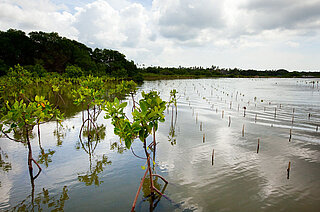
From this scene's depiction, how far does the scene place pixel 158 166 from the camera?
827 cm

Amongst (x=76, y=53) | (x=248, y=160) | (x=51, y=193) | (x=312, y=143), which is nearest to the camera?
(x=51, y=193)

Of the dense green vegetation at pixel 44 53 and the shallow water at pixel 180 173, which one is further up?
the dense green vegetation at pixel 44 53

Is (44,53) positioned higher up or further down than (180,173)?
higher up

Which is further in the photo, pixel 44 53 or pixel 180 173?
pixel 44 53

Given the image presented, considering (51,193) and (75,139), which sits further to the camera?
(75,139)

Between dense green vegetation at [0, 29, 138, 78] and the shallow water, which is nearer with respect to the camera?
the shallow water

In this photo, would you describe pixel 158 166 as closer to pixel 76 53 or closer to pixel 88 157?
pixel 88 157

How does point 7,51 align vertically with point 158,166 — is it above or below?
above

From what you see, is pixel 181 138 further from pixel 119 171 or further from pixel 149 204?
pixel 149 204

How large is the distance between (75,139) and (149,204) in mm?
7098

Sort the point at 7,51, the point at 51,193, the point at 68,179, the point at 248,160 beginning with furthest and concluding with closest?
the point at 7,51, the point at 248,160, the point at 68,179, the point at 51,193

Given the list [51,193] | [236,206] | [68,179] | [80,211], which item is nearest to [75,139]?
[68,179]

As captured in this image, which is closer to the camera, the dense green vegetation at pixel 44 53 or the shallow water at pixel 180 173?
the shallow water at pixel 180 173

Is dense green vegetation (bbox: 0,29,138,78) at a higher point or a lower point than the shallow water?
higher
